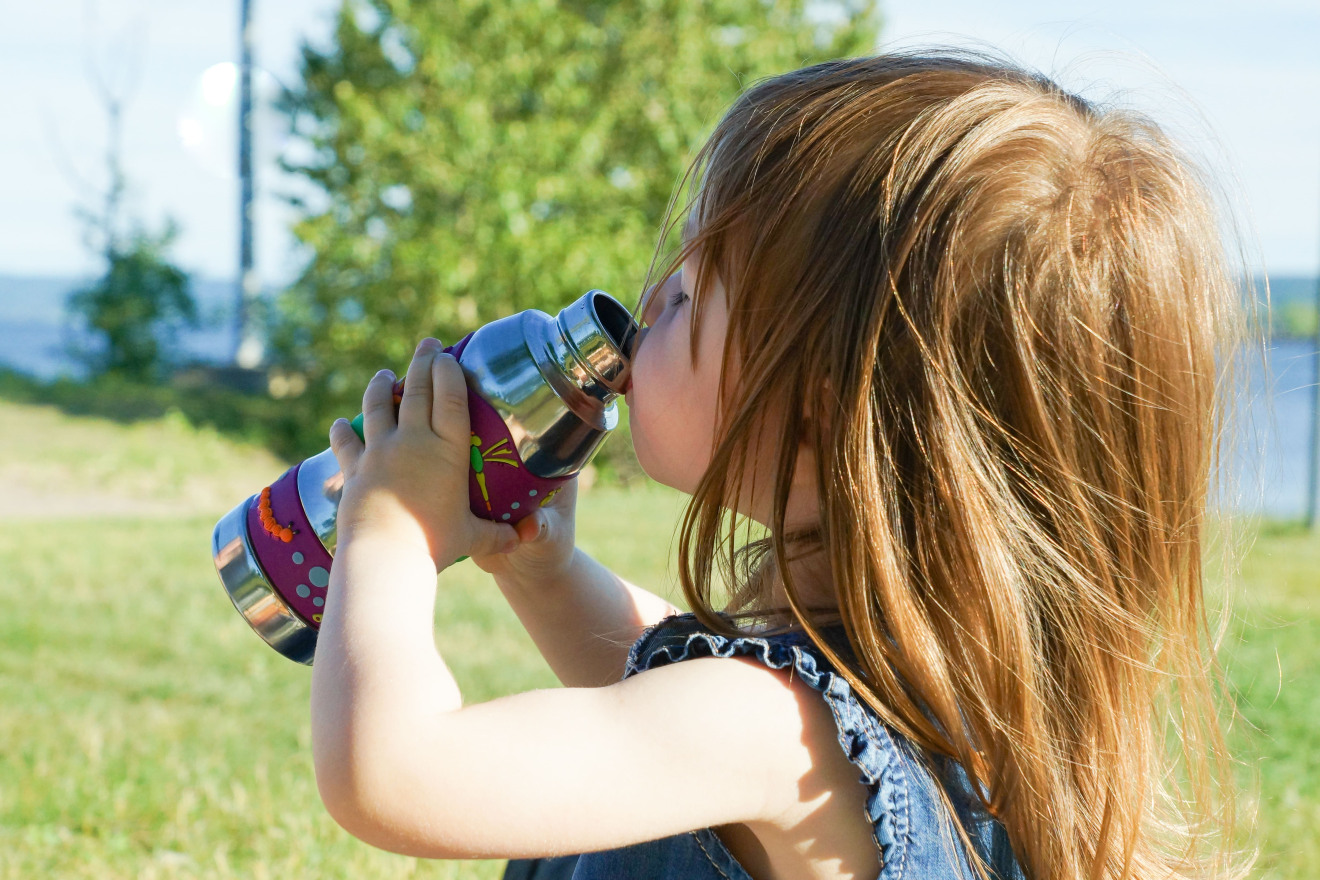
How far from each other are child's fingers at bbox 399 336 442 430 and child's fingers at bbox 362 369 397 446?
1 centimetres

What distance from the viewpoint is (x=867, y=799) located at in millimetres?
1182

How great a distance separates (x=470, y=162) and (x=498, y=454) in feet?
33.0

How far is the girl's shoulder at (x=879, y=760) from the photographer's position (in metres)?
1.18

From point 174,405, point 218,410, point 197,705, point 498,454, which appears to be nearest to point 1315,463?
point 197,705

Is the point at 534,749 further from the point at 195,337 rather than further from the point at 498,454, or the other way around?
the point at 195,337

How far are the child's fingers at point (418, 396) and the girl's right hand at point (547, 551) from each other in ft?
0.88

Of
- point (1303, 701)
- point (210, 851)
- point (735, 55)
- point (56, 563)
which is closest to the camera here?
point (210, 851)

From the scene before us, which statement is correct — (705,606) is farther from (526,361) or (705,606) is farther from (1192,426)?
(1192,426)

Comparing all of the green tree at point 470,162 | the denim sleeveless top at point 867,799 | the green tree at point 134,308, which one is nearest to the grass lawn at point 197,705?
the denim sleeveless top at point 867,799

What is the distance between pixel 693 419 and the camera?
4.45ft

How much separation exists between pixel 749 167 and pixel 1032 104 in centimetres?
31

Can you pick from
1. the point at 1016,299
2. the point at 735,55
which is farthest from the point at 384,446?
the point at 735,55

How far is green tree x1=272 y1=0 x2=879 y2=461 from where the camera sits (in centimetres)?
1091

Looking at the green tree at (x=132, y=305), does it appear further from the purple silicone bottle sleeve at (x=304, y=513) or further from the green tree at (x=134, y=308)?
the purple silicone bottle sleeve at (x=304, y=513)
